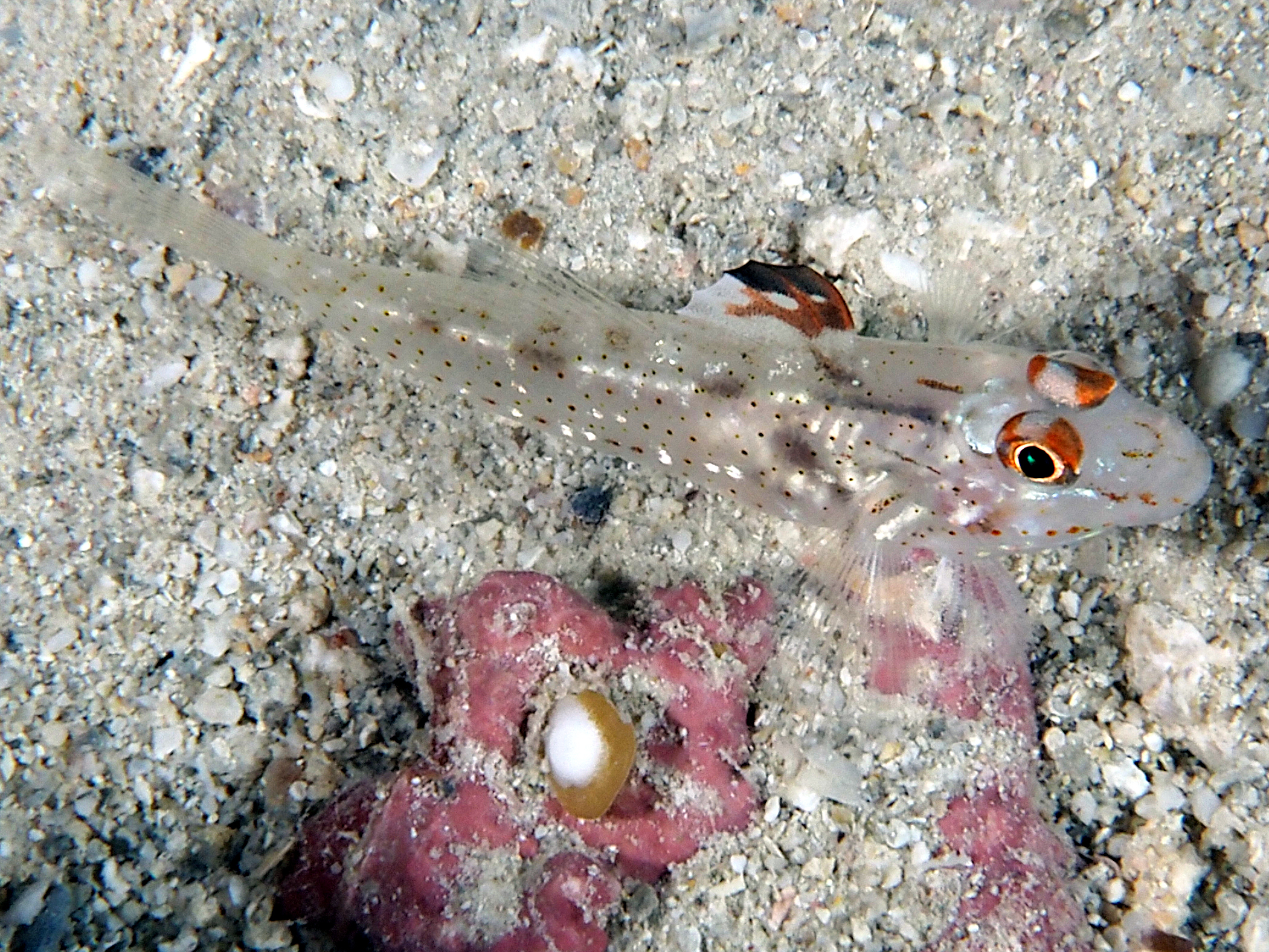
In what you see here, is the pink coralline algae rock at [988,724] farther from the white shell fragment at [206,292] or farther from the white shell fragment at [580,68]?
the white shell fragment at [206,292]

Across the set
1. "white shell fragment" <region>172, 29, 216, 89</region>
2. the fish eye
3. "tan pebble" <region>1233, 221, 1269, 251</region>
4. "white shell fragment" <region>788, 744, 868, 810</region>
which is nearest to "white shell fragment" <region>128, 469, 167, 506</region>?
"white shell fragment" <region>172, 29, 216, 89</region>

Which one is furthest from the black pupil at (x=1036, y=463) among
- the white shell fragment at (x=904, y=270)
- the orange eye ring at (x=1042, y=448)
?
the white shell fragment at (x=904, y=270)

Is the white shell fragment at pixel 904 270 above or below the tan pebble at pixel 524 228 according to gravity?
above

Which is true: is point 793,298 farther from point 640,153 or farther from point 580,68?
point 580,68

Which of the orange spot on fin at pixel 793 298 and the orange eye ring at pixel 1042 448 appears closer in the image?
the orange eye ring at pixel 1042 448

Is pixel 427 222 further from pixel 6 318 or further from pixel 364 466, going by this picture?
pixel 6 318

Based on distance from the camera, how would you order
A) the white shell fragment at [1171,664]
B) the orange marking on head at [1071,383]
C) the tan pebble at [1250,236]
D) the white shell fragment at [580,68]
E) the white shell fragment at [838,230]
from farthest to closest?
the white shell fragment at [580,68] < the white shell fragment at [838,230] < the tan pebble at [1250,236] < the white shell fragment at [1171,664] < the orange marking on head at [1071,383]

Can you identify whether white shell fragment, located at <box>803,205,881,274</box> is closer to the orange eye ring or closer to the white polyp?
the orange eye ring

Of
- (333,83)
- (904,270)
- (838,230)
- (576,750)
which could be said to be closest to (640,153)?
(838,230)
